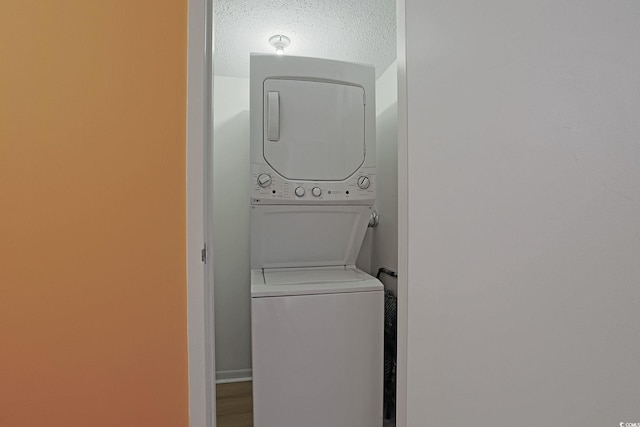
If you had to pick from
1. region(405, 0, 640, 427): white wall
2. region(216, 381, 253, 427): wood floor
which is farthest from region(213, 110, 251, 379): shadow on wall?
region(405, 0, 640, 427): white wall

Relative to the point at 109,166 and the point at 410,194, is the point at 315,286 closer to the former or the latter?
the point at 410,194

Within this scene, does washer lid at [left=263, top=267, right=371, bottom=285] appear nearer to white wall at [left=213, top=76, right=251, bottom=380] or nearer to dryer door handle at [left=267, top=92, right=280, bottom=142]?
white wall at [left=213, top=76, right=251, bottom=380]

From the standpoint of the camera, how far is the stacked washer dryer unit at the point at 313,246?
59.5 inches

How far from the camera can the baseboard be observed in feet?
7.85

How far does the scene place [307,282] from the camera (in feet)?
5.38

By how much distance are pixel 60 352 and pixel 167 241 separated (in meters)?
0.48

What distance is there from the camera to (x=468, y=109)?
0.61 meters

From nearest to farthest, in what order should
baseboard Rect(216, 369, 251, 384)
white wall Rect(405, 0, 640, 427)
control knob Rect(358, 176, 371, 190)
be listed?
1. white wall Rect(405, 0, 640, 427)
2. control knob Rect(358, 176, 371, 190)
3. baseboard Rect(216, 369, 251, 384)

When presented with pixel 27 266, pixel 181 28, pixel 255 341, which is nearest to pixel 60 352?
pixel 27 266

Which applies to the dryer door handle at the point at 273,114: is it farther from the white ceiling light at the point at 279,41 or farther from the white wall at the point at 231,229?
the white wall at the point at 231,229

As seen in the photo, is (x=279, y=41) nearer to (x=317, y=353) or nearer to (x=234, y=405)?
(x=317, y=353)

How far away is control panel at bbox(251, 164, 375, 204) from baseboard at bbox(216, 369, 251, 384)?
Result: 1458mm

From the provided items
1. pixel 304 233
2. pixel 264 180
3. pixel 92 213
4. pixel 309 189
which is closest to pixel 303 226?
pixel 304 233

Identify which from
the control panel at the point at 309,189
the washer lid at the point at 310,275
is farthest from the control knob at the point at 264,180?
the washer lid at the point at 310,275
